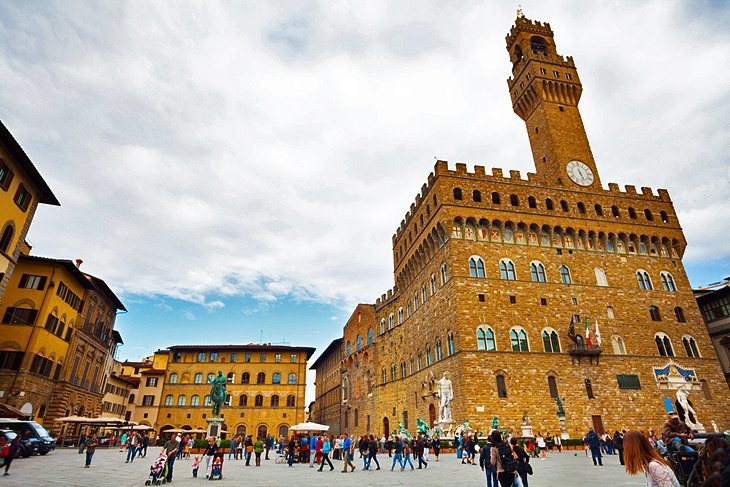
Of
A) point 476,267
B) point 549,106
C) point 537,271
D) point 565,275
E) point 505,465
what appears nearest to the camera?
point 505,465

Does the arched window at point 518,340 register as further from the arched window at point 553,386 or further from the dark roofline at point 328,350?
the dark roofline at point 328,350

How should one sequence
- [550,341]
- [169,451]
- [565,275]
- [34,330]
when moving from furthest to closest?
[565,275]
[550,341]
[34,330]
[169,451]

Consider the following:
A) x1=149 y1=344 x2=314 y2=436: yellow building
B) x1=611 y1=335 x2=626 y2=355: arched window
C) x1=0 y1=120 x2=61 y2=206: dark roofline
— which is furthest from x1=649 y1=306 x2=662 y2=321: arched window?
x1=0 y1=120 x2=61 y2=206: dark roofline

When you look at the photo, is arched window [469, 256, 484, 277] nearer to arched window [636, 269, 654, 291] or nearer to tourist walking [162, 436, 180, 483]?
arched window [636, 269, 654, 291]

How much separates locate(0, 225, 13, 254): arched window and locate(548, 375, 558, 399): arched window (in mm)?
31943

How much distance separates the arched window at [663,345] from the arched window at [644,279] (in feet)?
11.6

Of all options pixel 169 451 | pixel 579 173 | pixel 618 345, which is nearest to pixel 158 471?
pixel 169 451

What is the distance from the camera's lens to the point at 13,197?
23.0m

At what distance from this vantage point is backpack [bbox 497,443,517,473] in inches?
312

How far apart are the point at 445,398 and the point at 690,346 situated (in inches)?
737

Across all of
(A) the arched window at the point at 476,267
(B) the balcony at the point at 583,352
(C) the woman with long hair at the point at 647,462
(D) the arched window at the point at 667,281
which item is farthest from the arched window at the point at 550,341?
(C) the woman with long hair at the point at 647,462

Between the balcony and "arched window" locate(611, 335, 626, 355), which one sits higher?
"arched window" locate(611, 335, 626, 355)

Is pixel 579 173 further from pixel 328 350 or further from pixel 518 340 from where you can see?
pixel 328 350

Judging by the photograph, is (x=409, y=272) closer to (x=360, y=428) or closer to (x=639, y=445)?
(x=360, y=428)
